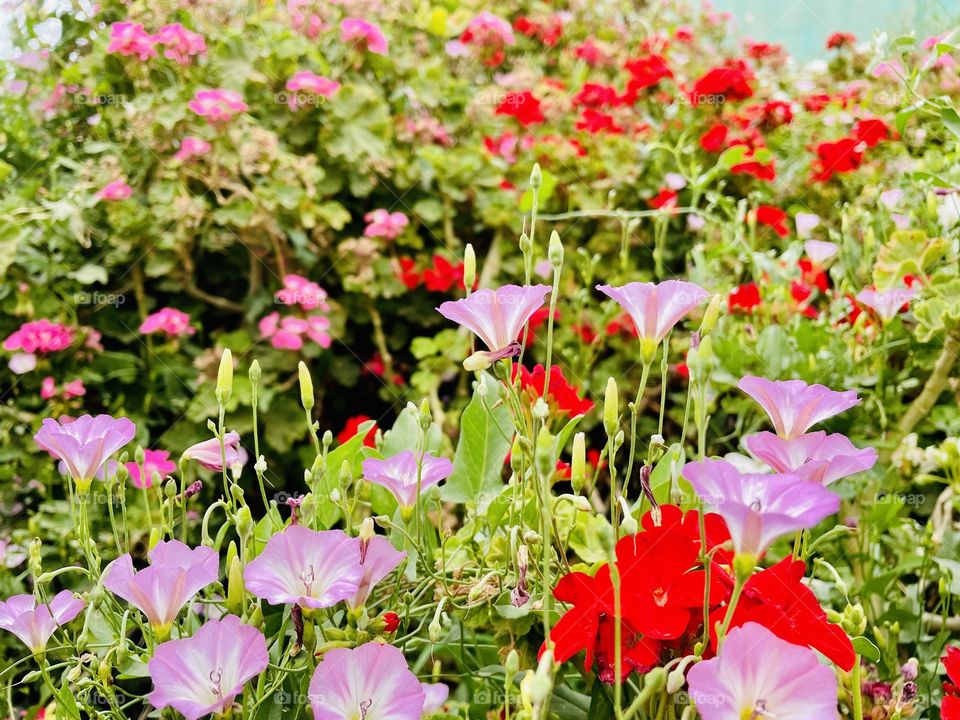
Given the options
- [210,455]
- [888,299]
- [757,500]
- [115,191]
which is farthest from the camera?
[115,191]

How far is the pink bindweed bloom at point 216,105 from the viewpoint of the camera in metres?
1.67

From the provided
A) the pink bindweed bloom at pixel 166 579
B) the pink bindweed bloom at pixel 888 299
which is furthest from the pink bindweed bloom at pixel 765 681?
the pink bindweed bloom at pixel 888 299

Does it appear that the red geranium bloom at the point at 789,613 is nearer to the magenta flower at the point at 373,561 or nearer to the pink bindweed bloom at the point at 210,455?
the magenta flower at the point at 373,561

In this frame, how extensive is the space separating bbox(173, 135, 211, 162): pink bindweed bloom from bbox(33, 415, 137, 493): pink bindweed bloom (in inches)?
47.1

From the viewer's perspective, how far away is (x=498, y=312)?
0.57 meters

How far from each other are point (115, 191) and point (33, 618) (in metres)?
1.26

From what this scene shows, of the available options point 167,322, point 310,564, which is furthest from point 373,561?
point 167,322

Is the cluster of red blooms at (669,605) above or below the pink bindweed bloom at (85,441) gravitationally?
below

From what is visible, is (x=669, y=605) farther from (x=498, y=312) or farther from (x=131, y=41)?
(x=131, y=41)

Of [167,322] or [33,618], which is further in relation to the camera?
[167,322]

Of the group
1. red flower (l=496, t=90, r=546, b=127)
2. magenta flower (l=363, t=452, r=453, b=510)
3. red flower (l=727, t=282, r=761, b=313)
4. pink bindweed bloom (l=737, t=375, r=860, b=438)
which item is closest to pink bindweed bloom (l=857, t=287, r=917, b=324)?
red flower (l=727, t=282, r=761, b=313)

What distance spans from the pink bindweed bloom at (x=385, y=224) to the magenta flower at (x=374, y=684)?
1374 mm

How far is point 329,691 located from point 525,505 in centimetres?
21

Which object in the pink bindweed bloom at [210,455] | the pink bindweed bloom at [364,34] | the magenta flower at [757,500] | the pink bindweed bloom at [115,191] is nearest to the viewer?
the magenta flower at [757,500]
